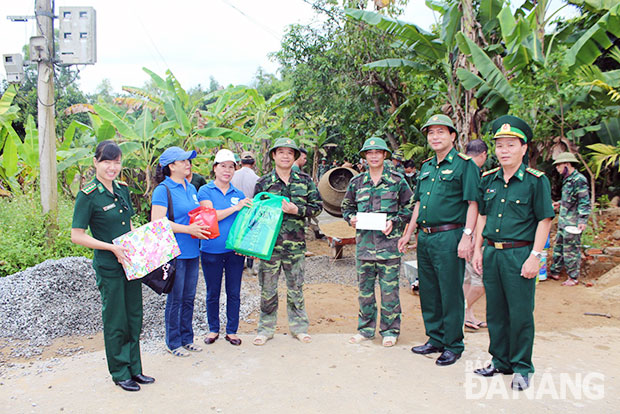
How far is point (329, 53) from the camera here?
10.7 m

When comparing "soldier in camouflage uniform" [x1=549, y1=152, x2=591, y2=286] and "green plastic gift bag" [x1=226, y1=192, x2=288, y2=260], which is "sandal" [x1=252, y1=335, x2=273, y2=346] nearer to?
"green plastic gift bag" [x1=226, y1=192, x2=288, y2=260]

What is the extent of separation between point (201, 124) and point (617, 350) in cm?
963

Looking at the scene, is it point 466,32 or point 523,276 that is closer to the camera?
point 523,276

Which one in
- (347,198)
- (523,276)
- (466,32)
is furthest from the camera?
(466,32)

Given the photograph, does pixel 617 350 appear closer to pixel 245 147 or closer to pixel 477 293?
pixel 477 293

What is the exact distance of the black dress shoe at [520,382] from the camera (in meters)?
3.38

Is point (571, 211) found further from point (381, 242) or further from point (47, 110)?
point (47, 110)

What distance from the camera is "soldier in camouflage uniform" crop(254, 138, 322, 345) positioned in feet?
14.4

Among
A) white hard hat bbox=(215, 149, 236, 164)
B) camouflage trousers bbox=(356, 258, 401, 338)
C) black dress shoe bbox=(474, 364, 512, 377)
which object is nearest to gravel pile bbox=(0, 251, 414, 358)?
camouflage trousers bbox=(356, 258, 401, 338)

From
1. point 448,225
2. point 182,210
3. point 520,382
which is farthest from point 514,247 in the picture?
point 182,210

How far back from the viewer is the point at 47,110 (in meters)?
6.73

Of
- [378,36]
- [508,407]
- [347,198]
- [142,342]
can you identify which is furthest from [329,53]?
[508,407]

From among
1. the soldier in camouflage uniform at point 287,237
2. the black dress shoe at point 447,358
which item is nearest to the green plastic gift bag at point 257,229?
the soldier in camouflage uniform at point 287,237

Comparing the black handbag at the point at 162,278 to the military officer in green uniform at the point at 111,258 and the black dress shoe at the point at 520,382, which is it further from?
the black dress shoe at the point at 520,382
